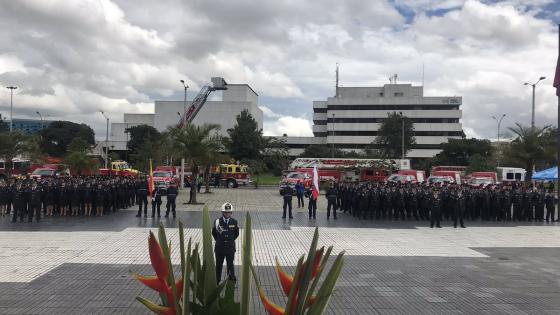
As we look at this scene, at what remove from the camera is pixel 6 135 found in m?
38.7

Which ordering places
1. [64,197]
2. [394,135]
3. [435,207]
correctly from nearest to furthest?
[435,207], [64,197], [394,135]

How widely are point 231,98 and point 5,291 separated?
88.2 m

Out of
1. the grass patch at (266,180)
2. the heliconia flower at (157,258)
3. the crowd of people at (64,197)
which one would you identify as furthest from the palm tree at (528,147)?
the heliconia flower at (157,258)

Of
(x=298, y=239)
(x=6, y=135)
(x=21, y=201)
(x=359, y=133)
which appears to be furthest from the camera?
(x=359, y=133)

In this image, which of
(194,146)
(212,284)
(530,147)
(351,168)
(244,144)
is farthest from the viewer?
(244,144)

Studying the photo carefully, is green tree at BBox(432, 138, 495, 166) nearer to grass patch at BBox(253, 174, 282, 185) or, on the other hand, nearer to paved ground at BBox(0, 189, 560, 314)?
grass patch at BBox(253, 174, 282, 185)

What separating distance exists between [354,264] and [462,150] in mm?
67778

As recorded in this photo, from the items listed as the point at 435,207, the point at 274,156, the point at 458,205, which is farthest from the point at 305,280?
the point at 274,156

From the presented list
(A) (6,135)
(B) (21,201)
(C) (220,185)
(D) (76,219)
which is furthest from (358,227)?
(A) (6,135)

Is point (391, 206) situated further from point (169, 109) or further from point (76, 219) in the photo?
point (169, 109)

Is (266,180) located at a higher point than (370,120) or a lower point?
lower

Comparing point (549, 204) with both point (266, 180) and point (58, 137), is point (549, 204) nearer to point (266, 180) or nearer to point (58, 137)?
point (266, 180)

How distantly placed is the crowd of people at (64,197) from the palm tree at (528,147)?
27724 millimetres

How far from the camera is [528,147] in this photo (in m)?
37.0
